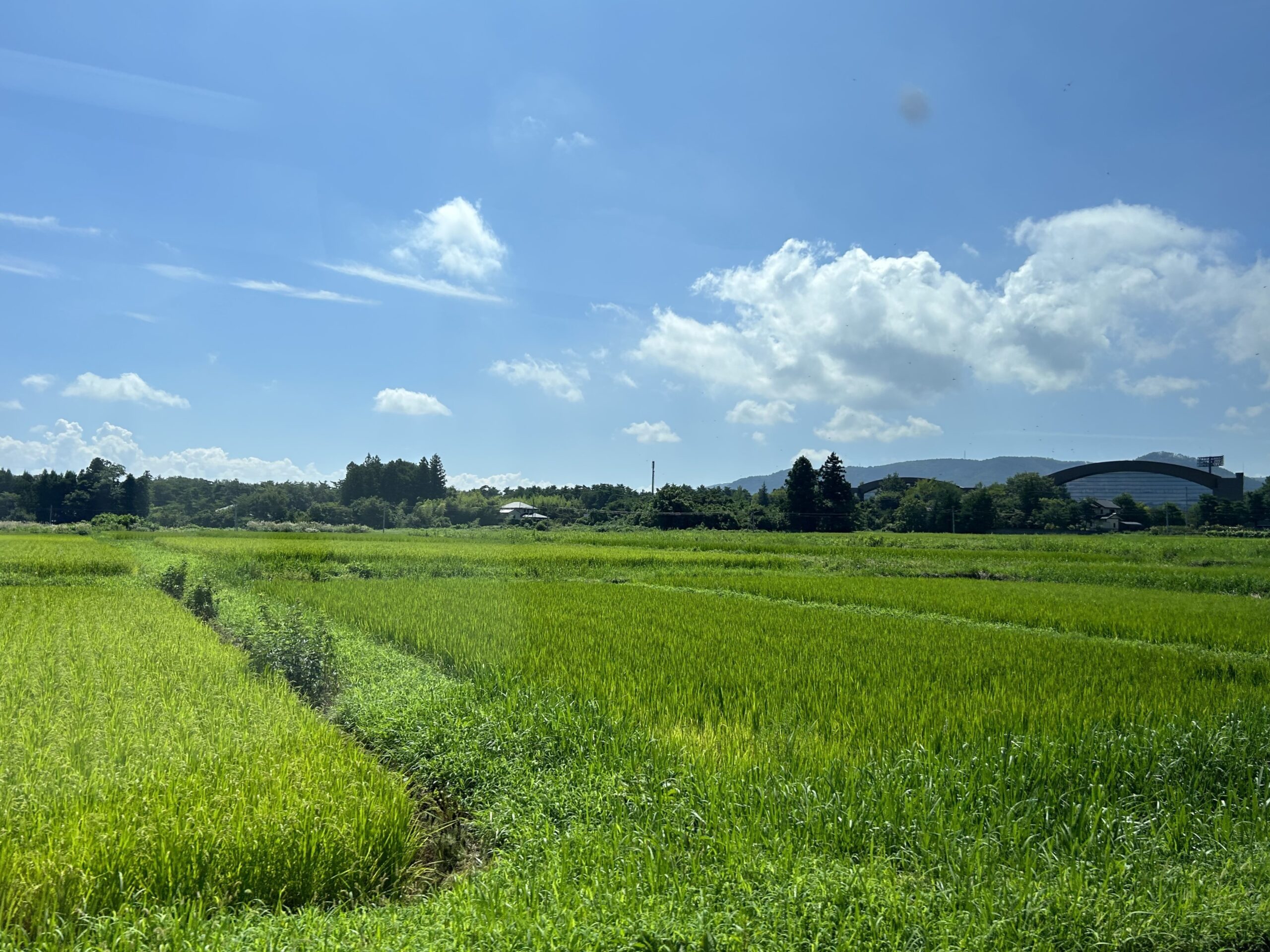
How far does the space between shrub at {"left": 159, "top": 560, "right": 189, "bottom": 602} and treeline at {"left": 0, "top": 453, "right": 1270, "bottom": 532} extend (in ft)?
122

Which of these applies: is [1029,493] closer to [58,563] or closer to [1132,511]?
[1132,511]

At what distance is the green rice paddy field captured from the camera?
295 centimetres

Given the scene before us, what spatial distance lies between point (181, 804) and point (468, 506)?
188 ft

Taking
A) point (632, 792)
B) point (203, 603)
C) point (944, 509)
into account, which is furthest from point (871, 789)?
point (944, 509)

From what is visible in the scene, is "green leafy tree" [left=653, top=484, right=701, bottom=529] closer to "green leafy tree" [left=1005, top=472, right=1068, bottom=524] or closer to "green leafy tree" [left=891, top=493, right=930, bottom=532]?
"green leafy tree" [left=891, top=493, right=930, bottom=532]

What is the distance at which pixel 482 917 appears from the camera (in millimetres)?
2926

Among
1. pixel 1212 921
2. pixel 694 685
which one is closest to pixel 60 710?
pixel 694 685

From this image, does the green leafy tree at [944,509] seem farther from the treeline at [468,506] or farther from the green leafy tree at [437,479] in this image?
the green leafy tree at [437,479]

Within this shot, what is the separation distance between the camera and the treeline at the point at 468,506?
185ft

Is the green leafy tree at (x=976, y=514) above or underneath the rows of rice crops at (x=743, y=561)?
above

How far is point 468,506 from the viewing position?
59844mm

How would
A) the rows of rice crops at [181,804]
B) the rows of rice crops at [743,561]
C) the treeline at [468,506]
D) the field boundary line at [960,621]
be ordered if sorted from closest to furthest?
the rows of rice crops at [181,804], the field boundary line at [960,621], the rows of rice crops at [743,561], the treeline at [468,506]

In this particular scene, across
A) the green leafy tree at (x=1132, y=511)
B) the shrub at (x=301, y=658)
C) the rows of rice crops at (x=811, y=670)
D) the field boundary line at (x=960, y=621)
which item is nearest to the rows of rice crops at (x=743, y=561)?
the field boundary line at (x=960, y=621)

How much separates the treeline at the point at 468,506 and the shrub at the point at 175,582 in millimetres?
37176
